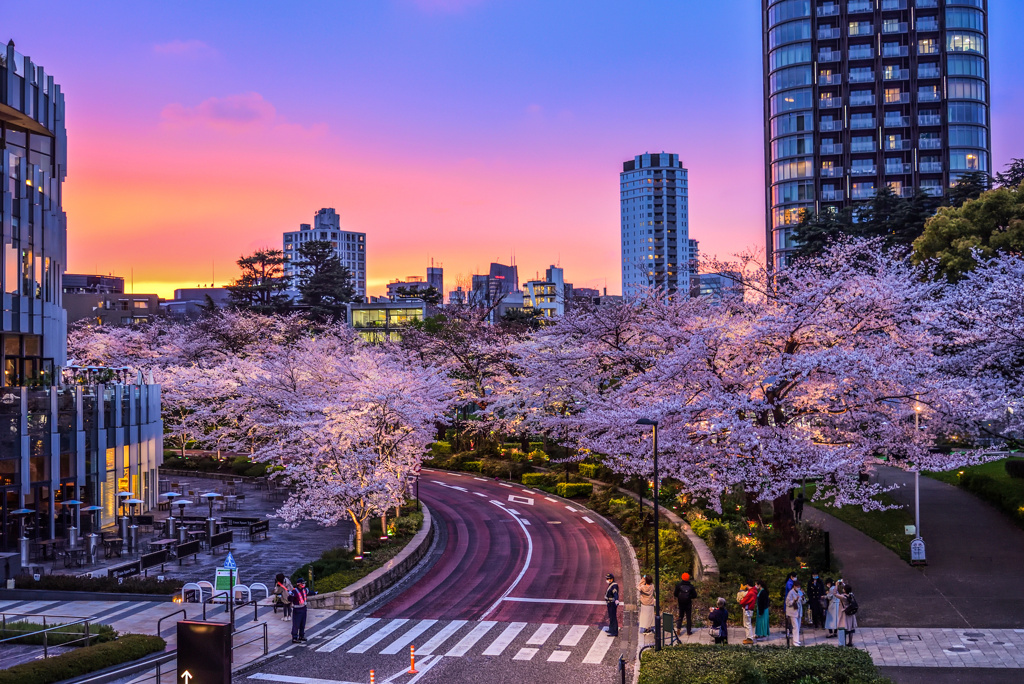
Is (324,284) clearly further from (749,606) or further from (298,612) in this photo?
(749,606)

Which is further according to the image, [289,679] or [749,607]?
[749,607]

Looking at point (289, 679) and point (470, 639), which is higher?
point (289, 679)

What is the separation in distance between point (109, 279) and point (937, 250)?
166011mm

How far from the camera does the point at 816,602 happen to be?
73.5ft

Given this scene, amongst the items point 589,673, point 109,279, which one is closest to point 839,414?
point 589,673

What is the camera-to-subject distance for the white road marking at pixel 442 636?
2156 centimetres

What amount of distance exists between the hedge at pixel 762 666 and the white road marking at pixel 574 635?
4.38 metres

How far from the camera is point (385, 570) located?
2906cm

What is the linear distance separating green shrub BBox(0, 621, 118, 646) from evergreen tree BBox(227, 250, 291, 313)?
75389 mm

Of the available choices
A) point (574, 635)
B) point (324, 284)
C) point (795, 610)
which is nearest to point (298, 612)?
point (574, 635)

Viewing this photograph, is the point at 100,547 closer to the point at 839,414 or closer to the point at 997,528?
the point at 839,414

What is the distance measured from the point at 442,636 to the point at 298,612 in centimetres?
397

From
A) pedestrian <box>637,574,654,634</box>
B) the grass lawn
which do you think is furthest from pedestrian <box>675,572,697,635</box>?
the grass lawn

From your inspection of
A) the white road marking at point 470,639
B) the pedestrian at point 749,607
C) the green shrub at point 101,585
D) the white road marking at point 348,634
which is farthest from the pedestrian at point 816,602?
the green shrub at point 101,585
